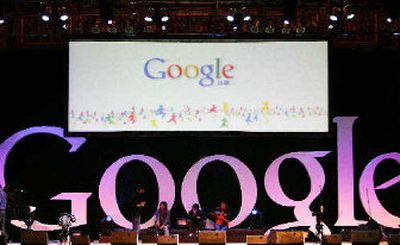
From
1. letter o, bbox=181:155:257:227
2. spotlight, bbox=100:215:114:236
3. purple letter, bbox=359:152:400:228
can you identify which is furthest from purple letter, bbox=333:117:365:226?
spotlight, bbox=100:215:114:236

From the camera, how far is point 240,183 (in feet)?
50.9

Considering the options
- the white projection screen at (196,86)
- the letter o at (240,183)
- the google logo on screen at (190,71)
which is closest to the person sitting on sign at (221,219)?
the letter o at (240,183)

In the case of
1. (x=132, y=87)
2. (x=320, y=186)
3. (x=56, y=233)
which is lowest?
(x=56, y=233)

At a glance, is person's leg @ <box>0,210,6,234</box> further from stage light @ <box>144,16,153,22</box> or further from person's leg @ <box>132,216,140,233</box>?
stage light @ <box>144,16,153,22</box>

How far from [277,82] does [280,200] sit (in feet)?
9.12

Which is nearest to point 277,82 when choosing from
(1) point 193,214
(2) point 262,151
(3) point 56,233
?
(2) point 262,151

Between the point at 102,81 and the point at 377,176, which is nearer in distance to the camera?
the point at 102,81

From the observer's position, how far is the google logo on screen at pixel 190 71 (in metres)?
14.2

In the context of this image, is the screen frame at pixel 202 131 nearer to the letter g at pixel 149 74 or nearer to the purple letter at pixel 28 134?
the letter g at pixel 149 74

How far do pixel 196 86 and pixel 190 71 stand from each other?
0.32m

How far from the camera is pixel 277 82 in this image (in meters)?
14.2

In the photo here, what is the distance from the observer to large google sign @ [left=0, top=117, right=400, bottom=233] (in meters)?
15.4

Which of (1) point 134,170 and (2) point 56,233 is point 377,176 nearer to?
(1) point 134,170

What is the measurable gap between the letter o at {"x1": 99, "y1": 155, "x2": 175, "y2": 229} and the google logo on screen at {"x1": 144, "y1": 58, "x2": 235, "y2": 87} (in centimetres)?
221
